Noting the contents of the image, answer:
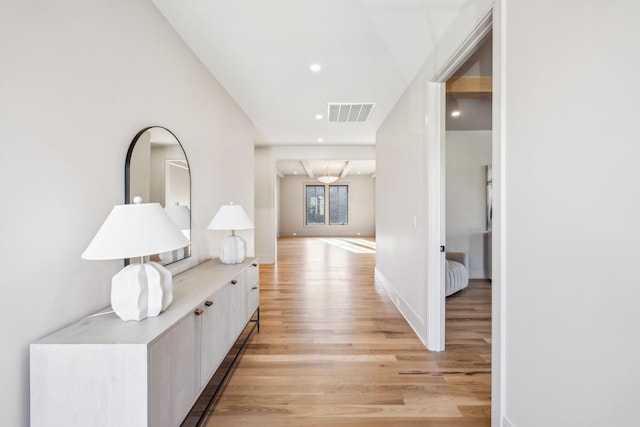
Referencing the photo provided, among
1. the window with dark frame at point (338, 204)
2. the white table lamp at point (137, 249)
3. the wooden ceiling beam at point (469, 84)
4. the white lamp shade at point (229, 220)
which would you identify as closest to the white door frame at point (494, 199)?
the wooden ceiling beam at point (469, 84)

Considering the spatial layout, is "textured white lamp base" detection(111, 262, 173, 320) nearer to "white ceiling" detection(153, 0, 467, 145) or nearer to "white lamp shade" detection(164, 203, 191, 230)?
"white lamp shade" detection(164, 203, 191, 230)

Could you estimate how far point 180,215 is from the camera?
237cm

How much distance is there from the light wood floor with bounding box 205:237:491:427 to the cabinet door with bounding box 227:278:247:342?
0.34 meters

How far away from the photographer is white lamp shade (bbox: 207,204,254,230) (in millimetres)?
2631

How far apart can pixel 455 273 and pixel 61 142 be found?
14.6 feet

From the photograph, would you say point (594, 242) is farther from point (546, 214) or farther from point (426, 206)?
point (426, 206)

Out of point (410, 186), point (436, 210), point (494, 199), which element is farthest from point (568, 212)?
point (410, 186)

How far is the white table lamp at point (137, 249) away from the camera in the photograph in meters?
1.17

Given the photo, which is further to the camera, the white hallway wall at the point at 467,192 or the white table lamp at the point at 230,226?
the white hallway wall at the point at 467,192

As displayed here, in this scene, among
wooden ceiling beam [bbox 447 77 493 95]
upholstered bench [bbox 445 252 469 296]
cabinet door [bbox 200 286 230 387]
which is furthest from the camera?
upholstered bench [bbox 445 252 469 296]

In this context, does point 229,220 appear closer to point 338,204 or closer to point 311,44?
point 311,44

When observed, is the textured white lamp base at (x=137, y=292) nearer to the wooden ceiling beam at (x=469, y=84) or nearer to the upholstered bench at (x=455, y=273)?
the wooden ceiling beam at (x=469, y=84)

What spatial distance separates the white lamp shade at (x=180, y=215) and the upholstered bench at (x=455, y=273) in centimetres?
345

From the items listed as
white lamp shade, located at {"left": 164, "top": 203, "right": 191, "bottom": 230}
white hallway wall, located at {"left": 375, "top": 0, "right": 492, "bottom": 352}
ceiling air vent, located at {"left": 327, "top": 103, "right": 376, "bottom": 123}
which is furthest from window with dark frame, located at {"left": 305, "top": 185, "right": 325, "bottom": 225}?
white lamp shade, located at {"left": 164, "top": 203, "right": 191, "bottom": 230}
